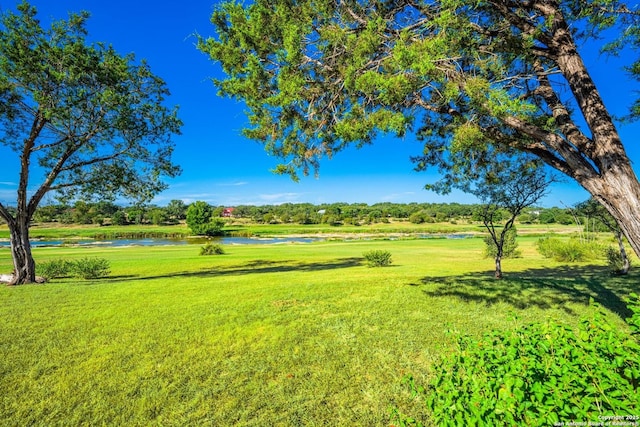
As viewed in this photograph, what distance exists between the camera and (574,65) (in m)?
5.17

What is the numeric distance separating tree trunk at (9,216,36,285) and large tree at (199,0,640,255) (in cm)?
1302

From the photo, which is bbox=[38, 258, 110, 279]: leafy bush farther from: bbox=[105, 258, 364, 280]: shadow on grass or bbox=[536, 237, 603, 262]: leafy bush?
bbox=[536, 237, 603, 262]: leafy bush

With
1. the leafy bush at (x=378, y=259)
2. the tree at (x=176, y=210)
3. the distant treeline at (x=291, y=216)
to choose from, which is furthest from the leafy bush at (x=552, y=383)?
the tree at (x=176, y=210)

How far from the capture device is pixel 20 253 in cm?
1372

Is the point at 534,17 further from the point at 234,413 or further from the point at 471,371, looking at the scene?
the point at 234,413

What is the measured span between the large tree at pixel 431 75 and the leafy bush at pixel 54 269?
55.3 ft

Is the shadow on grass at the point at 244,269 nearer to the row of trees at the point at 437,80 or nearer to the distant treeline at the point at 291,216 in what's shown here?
the row of trees at the point at 437,80

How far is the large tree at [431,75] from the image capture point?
16.3ft

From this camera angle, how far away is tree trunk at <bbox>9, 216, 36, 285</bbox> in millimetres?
13492

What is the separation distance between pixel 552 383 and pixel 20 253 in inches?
741

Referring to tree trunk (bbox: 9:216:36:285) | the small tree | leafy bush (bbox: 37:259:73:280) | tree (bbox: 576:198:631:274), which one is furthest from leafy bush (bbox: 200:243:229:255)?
the small tree

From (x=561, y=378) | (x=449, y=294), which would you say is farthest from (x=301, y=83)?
(x=449, y=294)

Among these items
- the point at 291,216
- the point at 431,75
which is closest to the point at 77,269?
the point at 431,75

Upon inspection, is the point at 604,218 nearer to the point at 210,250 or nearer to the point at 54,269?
the point at 54,269
